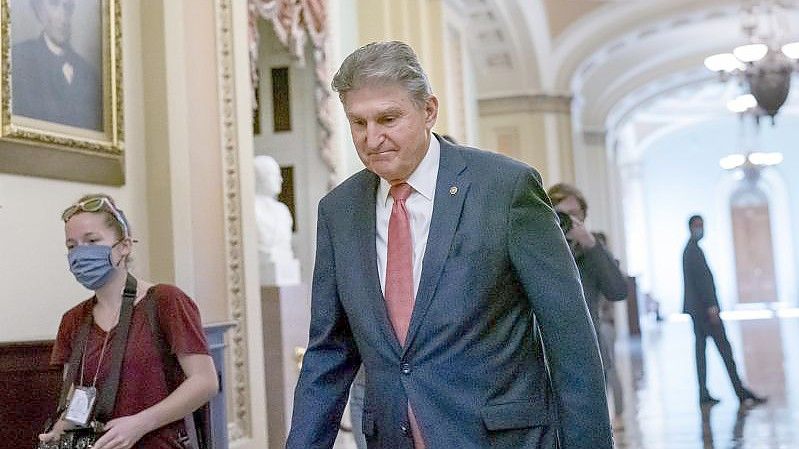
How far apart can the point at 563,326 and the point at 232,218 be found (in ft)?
13.1

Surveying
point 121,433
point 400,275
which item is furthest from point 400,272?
point 121,433

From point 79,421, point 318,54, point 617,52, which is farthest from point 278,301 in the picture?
point 617,52

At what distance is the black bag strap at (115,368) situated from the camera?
3.04 m

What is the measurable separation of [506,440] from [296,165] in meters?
6.31

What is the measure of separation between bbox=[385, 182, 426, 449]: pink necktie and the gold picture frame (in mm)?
2557

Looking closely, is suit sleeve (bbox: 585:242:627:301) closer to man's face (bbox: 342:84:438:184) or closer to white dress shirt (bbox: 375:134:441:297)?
white dress shirt (bbox: 375:134:441:297)

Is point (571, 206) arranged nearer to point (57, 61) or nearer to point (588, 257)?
point (588, 257)

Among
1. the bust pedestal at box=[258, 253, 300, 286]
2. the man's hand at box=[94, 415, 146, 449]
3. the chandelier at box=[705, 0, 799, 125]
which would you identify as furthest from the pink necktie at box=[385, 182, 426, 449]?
the chandelier at box=[705, 0, 799, 125]

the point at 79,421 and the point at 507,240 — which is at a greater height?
the point at 507,240

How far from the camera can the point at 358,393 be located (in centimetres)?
454

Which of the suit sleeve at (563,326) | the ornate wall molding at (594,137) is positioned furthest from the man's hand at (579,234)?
the ornate wall molding at (594,137)

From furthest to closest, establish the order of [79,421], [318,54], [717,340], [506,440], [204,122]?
[717,340] → [318,54] → [204,122] → [79,421] → [506,440]

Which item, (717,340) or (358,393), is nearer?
(358,393)

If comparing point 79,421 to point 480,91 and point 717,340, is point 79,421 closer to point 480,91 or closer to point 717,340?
point 717,340
